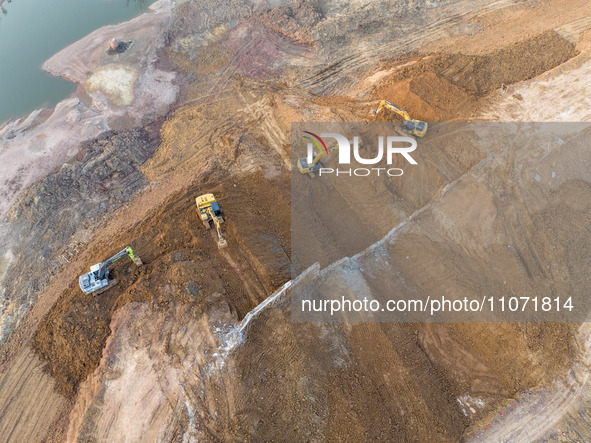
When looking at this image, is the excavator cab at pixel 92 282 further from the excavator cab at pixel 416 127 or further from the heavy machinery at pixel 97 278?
the excavator cab at pixel 416 127

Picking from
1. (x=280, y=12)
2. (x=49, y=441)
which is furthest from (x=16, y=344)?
(x=280, y=12)

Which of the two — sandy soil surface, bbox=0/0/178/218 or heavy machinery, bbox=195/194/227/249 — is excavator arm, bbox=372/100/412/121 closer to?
heavy machinery, bbox=195/194/227/249

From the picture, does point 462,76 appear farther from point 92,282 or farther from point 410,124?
point 92,282

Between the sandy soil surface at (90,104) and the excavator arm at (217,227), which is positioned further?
the sandy soil surface at (90,104)

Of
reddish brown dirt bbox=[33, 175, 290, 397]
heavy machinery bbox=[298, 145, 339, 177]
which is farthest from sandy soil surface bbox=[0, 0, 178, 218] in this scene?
Answer: heavy machinery bbox=[298, 145, 339, 177]

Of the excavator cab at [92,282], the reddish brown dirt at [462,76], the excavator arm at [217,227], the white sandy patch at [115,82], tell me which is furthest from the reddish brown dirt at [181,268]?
the white sandy patch at [115,82]
